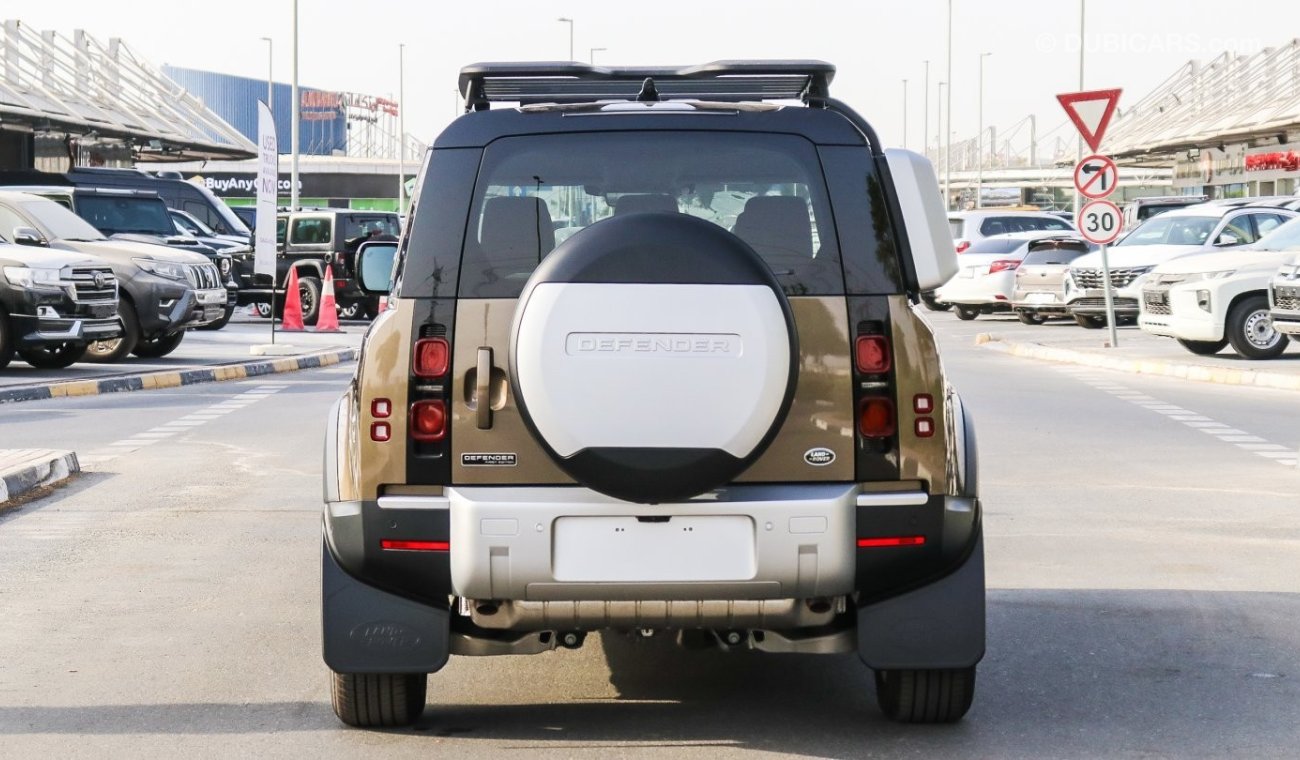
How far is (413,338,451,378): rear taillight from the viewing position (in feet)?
16.5

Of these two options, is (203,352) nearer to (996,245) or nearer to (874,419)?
(996,245)

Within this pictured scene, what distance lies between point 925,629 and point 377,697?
1484 mm

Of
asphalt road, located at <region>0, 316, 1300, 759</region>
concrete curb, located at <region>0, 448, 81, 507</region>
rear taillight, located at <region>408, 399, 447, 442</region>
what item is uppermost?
rear taillight, located at <region>408, 399, 447, 442</region>

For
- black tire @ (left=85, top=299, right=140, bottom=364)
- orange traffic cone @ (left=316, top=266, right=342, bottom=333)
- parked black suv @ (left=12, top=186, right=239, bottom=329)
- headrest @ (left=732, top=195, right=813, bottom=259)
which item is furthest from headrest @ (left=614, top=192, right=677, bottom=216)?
orange traffic cone @ (left=316, top=266, right=342, bottom=333)

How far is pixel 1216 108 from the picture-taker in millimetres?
73000

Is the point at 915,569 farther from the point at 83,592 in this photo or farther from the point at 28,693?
the point at 83,592

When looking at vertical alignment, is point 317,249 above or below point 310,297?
above

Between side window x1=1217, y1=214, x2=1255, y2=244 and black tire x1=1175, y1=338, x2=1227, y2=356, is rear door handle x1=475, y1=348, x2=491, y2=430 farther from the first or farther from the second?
side window x1=1217, y1=214, x2=1255, y2=244

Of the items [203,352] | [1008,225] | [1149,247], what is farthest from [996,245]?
[203,352]

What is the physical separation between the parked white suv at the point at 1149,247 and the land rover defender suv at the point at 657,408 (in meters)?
22.5

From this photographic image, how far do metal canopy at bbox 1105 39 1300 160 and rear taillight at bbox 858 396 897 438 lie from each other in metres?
48.3

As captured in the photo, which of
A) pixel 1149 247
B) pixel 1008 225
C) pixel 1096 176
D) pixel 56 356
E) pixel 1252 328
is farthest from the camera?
pixel 1008 225

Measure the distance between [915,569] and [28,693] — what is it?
8.84 feet

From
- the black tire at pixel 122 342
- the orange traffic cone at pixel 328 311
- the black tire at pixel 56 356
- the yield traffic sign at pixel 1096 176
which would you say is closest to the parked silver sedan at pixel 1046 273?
the yield traffic sign at pixel 1096 176
